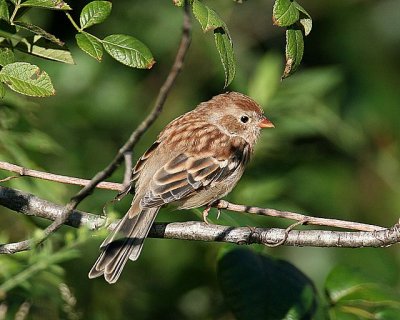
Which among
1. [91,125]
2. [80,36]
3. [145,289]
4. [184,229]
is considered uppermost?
[80,36]

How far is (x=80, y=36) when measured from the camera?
11.9 ft

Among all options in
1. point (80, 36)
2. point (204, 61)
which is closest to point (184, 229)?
point (80, 36)

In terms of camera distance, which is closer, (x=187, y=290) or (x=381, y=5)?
(x=187, y=290)

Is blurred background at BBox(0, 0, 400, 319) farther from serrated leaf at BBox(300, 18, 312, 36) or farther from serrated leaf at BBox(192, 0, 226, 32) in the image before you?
serrated leaf at BBox(192, 0, 226, 32)

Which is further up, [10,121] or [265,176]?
[10,121]

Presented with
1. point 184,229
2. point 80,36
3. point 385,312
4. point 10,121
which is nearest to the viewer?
point 80,36

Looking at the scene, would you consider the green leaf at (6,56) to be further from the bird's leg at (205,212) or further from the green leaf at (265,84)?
the green leaf at (265,84)

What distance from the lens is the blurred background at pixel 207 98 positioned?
5875 mm

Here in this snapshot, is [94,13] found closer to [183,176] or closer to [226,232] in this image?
[226,232]

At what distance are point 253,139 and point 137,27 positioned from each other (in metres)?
2.02

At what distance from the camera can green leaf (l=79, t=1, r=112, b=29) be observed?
3.63 metres

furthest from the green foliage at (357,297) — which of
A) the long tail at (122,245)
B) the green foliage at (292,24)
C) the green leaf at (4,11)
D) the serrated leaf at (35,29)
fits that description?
the green leaf at (4,11)

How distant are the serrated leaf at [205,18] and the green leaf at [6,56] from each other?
0.73m

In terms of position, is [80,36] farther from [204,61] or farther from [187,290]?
[204,61]
